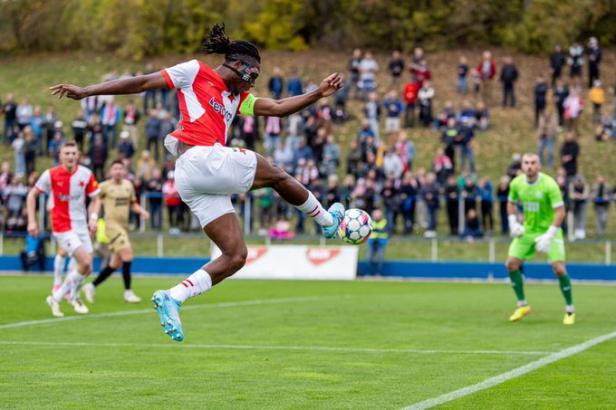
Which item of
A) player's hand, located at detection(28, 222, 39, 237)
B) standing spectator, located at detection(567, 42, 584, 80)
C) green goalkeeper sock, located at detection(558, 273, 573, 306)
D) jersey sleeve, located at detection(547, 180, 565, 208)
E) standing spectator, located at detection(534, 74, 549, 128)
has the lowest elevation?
green goalkeeper sock, located at detection(558, 273, 573, 306)

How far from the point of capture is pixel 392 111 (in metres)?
42.2

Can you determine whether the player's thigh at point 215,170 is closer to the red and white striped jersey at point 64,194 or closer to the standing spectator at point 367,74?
the red and white striped jersey at point 64,194

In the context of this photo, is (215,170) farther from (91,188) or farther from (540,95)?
(540,95)

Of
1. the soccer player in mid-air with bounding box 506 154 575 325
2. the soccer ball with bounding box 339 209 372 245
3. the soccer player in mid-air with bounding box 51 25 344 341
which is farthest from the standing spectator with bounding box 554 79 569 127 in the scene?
the soccer player in mid-air with bounding box 51 25 344 341

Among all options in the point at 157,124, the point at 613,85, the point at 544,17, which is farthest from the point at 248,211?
the point at 544,17

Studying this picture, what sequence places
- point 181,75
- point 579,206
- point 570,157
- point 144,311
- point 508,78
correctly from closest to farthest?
point 181,75 < point 144,311 < point 579,206 < point 570,157 < point 508,78

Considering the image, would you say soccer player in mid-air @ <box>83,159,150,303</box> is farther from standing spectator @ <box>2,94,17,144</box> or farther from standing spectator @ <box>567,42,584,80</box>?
standing spectator @ <box>567,42,584,80</box>

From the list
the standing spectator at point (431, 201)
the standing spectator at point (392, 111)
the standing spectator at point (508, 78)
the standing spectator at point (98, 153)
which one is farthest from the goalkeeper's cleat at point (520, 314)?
the standing spectator at point (508, 78)

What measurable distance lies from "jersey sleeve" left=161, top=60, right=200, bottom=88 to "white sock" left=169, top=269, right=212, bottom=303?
5.08ft

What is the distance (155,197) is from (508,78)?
1473 centimetres

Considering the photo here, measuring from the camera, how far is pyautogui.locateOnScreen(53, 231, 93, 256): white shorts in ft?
60.5

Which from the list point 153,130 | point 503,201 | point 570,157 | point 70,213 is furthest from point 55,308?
point 153,130

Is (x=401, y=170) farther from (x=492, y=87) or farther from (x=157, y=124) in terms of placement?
(x=492, y=87)

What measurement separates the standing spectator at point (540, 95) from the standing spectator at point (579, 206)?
784 cm
